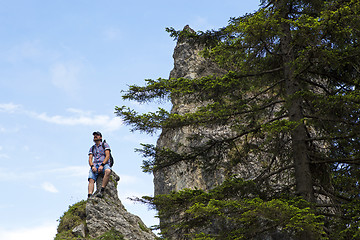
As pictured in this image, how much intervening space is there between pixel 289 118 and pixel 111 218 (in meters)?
6.68

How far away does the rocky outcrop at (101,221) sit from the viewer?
39.0 feet

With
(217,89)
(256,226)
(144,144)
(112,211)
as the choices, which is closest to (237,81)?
(217,89)

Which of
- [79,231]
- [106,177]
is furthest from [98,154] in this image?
[79,231]

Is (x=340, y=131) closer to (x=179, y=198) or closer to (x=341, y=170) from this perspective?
(x=341, y=170)

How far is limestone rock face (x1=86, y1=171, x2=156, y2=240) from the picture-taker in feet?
39.9

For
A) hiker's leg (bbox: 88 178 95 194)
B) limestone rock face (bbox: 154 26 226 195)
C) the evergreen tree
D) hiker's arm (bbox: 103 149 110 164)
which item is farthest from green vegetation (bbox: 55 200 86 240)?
limestone rock face (bbox: 154 26 226 195)

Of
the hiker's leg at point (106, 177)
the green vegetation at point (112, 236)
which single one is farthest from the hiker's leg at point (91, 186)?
the green vegetation at point (112, 236)

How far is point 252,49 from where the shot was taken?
10289mm

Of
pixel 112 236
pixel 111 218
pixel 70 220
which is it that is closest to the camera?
pixel 112 236

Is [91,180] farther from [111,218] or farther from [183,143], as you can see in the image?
[183,143]

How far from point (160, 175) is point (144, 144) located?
2153 centimetres

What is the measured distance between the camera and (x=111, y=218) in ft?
40.9

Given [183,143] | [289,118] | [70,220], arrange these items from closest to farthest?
1. [289,118]
2. [70,220]
3. [183,143]

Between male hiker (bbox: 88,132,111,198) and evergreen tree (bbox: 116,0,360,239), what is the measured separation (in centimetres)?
276
